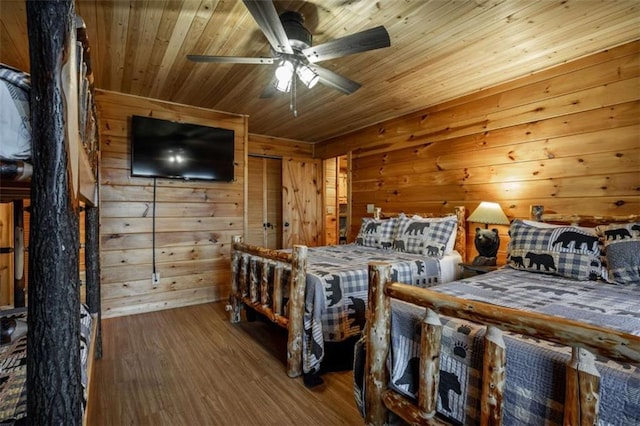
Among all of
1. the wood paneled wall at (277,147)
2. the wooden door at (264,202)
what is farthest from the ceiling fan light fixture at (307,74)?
the wooden door at (264,202)

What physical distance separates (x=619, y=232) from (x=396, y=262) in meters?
1.48

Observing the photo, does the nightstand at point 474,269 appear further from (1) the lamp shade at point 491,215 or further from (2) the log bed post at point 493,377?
(2) the log bed post at point 493,377

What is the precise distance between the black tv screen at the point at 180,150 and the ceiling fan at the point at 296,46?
1797 millimetres

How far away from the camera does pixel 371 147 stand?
450 cm

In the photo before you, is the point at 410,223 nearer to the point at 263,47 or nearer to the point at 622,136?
the point at 622,136

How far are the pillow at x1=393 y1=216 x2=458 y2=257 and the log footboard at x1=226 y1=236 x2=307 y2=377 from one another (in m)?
1.41

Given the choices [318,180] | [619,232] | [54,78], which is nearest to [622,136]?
[619,232]

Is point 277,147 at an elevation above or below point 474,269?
above

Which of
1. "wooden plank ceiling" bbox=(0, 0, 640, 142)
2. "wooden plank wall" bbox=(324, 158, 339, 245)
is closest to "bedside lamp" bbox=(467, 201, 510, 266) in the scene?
"wooden plank ceiling" bbox=(0, 0, 640, 142)

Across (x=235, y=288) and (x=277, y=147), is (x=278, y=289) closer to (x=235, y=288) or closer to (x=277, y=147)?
(x=235, y=288)

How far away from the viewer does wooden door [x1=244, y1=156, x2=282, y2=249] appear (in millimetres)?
5253

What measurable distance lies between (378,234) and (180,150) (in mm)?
2549

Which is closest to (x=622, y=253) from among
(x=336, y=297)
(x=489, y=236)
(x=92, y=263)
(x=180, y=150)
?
(x=489, y=236)

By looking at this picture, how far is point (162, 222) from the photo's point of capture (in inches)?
142
